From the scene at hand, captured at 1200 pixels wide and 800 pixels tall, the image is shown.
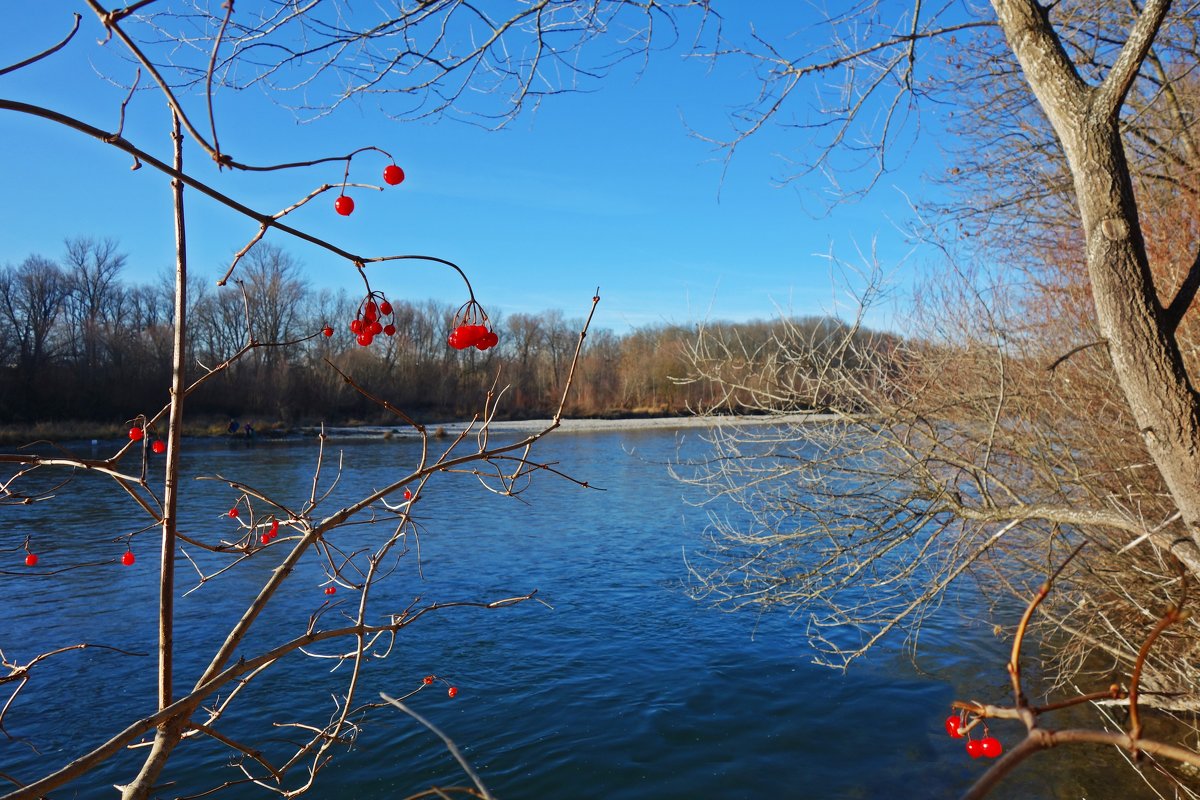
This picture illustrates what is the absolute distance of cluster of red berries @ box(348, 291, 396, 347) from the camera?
1.79 meters

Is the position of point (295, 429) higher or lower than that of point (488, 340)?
lower

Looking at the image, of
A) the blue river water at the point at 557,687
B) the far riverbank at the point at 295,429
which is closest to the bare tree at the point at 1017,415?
the blue river water at the point at 557,687

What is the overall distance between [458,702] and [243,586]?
223 inches

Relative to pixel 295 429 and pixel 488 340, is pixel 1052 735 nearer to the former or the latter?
pixel 488 340

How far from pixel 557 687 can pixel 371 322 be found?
6.60 m

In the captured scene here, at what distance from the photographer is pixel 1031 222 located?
753cm

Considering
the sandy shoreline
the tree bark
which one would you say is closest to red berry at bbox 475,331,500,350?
the tree bark

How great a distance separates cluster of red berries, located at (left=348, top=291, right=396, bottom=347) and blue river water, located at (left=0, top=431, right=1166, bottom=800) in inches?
96.8

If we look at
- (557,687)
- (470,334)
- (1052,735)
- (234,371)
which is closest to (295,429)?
(234,371)

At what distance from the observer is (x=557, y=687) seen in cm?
776

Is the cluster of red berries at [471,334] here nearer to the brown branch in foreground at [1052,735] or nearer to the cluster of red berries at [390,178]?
the cluster of red berries at [390,178]

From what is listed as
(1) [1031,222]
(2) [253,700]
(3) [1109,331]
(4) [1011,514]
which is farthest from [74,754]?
(1) [1031,222]

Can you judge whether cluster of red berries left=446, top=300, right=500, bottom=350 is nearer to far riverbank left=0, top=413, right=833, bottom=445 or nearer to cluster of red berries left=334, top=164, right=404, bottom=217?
cluster of red berries left=334, top=164, right=404, bottom=217

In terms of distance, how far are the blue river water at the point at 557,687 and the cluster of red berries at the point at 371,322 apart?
2460mm
